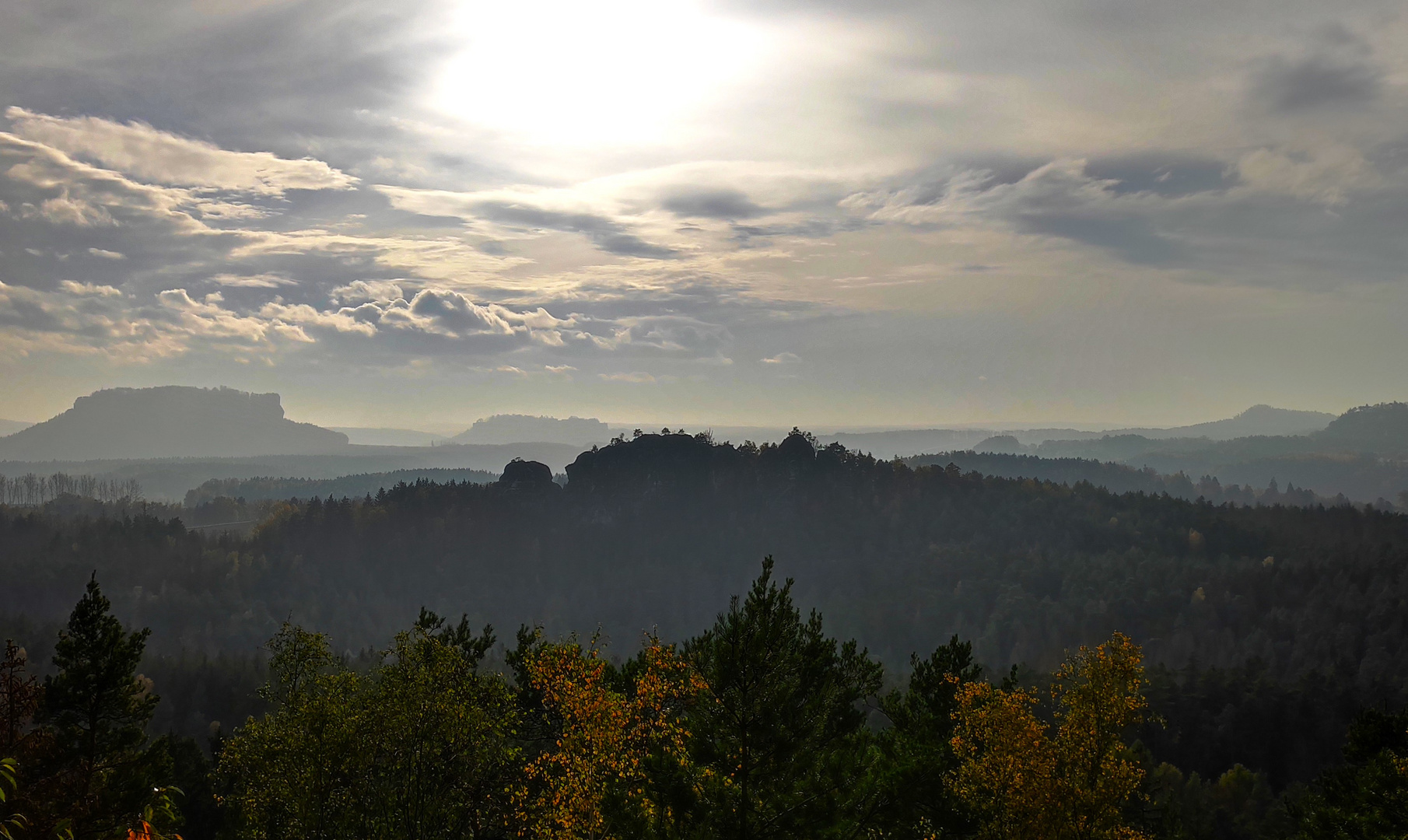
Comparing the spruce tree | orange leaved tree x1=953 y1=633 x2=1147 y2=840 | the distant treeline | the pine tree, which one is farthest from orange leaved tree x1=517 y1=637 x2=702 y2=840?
the spruce tree

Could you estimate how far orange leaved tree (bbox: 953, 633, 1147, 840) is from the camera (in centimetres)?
3152

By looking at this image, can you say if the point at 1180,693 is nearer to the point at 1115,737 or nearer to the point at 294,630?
the point at 1115,737

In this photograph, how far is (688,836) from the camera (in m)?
29.0

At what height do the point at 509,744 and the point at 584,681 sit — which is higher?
the point at 584,681

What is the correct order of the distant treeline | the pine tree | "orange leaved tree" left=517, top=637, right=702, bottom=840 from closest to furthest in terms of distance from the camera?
the distant treeline, "orange leaved tree" left=517, top=637, right=702, bottom=840, the pine tree

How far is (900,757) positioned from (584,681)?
14.6 m

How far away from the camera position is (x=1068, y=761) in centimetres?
3281

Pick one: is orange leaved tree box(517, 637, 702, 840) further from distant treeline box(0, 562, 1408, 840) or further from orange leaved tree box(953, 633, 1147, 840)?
orange leaved tree box(953, 633, 1147, 840)

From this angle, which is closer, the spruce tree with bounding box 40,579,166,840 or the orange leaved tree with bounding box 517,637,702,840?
the orange leaved tree with bounding box 517,637,702,840

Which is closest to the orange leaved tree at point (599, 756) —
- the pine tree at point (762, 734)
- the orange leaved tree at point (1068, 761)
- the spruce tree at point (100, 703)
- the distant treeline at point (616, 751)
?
the distant treeline at point (616, 751)

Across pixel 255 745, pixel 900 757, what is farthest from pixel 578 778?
pixel 900 757

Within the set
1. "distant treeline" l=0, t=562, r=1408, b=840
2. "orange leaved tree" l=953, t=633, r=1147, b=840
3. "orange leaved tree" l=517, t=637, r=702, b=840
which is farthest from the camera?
"orange leaved tree" l=953, t=633, r=1147, b=840

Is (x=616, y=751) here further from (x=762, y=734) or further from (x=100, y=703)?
(x=100, y=703)

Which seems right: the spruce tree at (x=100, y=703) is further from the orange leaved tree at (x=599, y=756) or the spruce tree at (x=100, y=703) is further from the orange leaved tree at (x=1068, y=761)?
the orange leaved tree at (x=1068, y=761)
